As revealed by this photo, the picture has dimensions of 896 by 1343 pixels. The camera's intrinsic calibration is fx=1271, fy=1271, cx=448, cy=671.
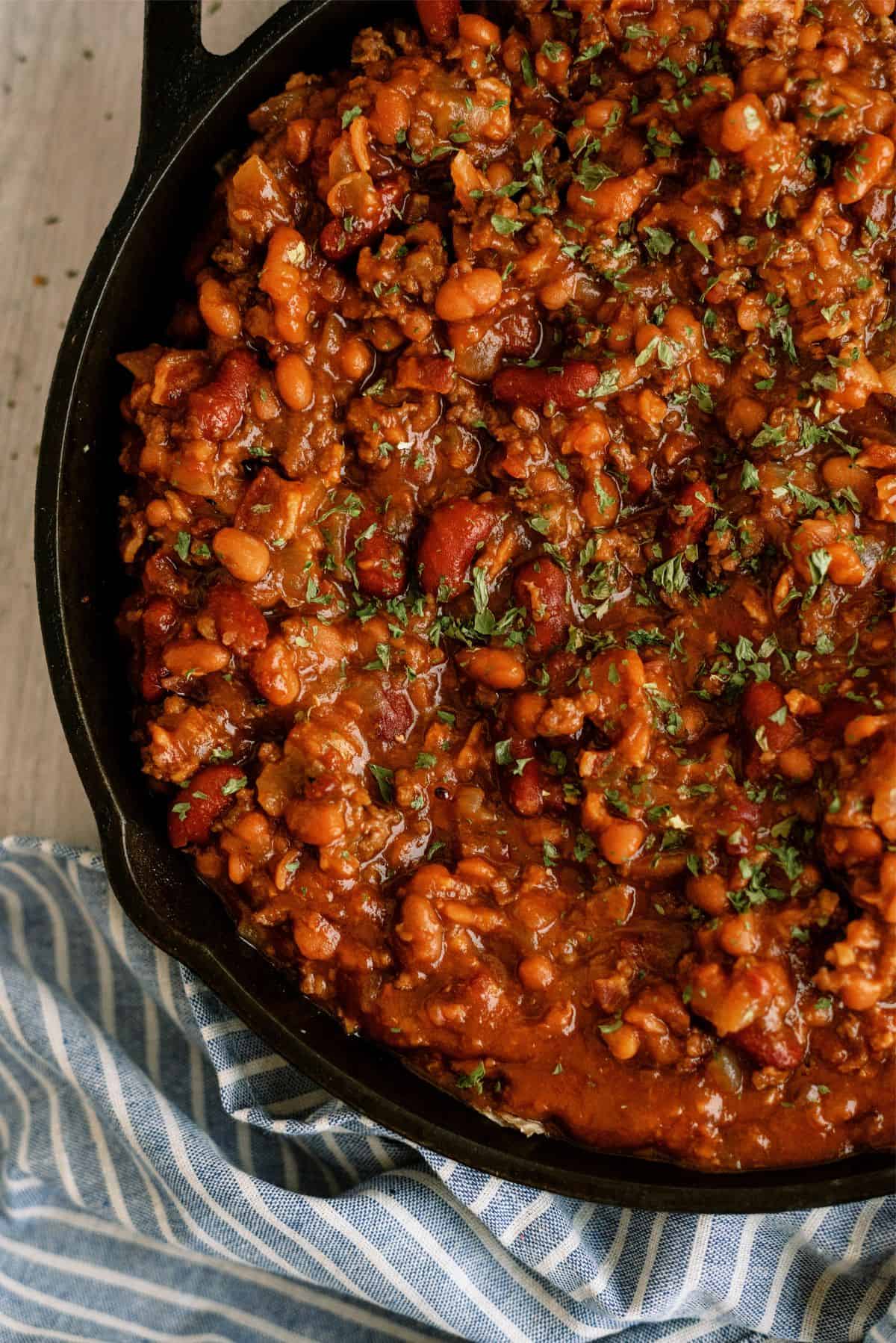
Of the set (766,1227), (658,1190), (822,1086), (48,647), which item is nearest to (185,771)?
(48,647)

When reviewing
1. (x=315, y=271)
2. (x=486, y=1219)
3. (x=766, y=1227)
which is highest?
(x=315, y=271)

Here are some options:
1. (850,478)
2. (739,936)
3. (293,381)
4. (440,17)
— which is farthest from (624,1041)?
(440,17)

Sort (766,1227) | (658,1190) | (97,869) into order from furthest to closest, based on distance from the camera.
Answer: (97,869), (766,1227), (658,1190)

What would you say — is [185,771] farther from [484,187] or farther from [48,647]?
[484,187]

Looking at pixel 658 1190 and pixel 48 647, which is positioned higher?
pixel 48 647

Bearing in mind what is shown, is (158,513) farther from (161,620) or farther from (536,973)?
(536,973)

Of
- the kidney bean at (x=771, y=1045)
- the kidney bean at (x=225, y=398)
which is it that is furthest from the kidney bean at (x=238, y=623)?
the kidney bean at (x=771, y=1045)

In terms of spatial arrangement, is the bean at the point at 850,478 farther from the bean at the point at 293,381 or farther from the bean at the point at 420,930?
the bean at the point at 420,930
